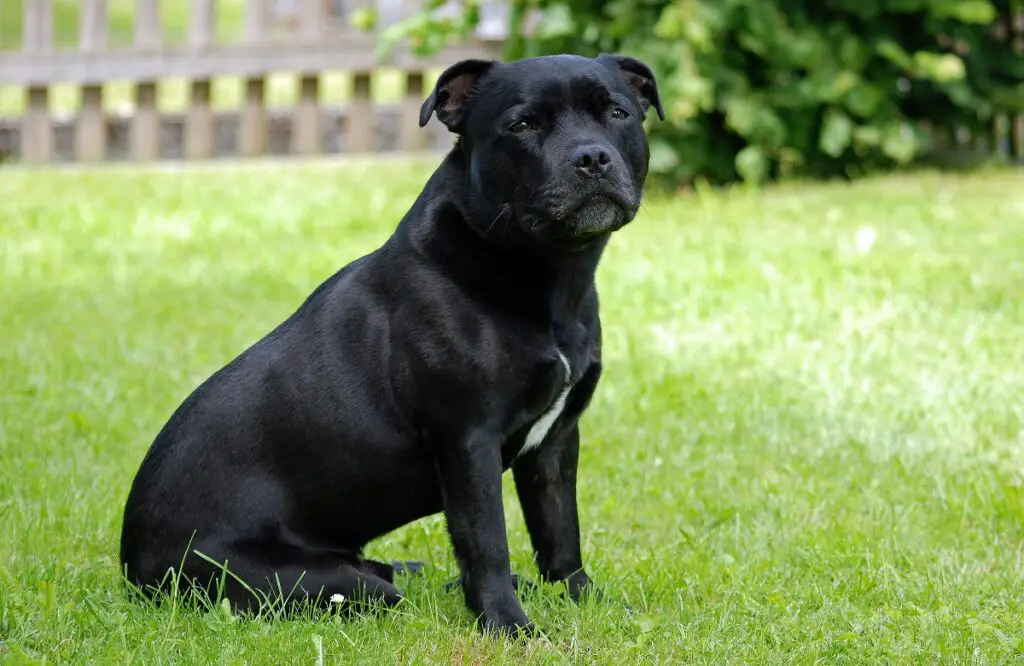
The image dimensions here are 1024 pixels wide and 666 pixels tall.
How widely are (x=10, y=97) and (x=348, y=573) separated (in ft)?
46.7

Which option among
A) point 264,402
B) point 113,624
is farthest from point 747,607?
point 113,624

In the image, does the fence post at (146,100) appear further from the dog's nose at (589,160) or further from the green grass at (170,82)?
the dog's nose at (589,160)

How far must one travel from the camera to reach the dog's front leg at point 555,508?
12.2 feet

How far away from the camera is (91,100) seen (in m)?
11.3

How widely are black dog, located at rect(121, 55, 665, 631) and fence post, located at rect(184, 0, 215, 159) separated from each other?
313 inches

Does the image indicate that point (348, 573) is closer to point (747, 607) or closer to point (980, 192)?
point (747, 607)

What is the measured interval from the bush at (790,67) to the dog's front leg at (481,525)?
18.4 ft

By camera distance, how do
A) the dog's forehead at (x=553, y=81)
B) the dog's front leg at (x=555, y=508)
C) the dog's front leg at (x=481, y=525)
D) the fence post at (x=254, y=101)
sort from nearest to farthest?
the dog's front leg at (x=481, y=525) < the dog's forehead at (x=553, y=81) < the dog's front leg at (x=555, y=508) < the fence post at (x=254, y=101)

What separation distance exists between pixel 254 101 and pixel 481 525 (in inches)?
331

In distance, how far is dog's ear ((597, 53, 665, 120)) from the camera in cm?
376

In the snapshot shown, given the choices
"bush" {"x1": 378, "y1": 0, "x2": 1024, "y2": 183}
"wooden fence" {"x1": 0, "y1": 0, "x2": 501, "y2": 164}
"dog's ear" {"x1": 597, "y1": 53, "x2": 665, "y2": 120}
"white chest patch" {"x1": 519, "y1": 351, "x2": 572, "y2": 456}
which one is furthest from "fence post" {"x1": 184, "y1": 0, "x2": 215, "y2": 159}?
"white chest patch" {"x1": 519, "y1": 351, "x2": 572, "y2": 456}

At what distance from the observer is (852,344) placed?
6.31 meters

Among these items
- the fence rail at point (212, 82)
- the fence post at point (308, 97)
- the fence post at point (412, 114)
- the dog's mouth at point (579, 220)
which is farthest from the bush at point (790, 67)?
the dog's mouth at point (579, 220)

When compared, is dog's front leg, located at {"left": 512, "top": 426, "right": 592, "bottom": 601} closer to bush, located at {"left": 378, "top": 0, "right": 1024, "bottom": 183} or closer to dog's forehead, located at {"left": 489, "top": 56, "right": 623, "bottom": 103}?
dog's forehead, located at {"left": 489, "top": 56, "right": 623, "bottom": 103}
